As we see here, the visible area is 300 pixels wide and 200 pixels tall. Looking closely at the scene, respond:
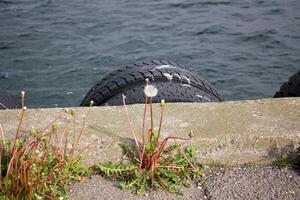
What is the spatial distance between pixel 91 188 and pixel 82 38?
305 inches

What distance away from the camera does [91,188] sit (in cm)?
302

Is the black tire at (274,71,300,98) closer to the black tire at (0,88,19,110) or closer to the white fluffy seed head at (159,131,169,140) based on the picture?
the white fluffy seed head at (159,131,169,140)

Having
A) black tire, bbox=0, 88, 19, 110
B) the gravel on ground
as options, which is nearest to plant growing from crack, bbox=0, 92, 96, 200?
the gravel on ground

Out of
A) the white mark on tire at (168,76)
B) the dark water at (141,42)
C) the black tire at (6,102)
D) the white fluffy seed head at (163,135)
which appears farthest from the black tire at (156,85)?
the dark water at (141,42)

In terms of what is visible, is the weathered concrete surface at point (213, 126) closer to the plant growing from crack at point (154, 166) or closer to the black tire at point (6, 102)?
the plant growing from crack at point (154, 166)

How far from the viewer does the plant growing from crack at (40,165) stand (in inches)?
109

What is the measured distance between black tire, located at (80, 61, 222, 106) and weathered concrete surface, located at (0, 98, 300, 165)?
0.65m

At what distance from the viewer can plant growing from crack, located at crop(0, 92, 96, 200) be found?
276 cm

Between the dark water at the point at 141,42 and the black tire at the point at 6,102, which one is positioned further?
the dark water at the point at 141,42

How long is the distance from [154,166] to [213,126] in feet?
1.88

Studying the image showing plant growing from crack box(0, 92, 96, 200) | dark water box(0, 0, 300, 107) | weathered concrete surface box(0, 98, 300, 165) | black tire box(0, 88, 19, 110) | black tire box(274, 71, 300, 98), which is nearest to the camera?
plant growing from crack box(0, 92, 96, 200)

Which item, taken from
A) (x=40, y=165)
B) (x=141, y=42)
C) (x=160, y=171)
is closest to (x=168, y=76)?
(x=160, y=171)

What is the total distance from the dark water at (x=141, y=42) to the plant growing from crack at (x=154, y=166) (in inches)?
196

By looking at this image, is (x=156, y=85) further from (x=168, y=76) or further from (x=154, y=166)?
(x=154, y=166)
